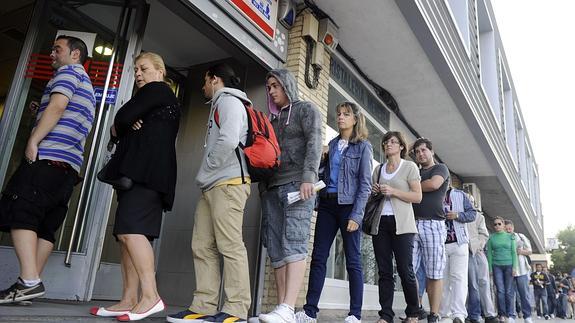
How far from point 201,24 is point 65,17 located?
1193 millimetres

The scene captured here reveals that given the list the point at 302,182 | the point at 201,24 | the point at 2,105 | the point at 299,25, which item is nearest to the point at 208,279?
the point at 302,182

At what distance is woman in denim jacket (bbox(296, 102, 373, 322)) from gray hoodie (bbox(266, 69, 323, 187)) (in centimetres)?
54

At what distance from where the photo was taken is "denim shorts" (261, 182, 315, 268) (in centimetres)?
297

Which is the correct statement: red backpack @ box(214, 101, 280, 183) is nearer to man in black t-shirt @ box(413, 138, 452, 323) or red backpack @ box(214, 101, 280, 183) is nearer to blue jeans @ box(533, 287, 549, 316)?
man in black t-shirt @ box(413, 138, 452, 323)

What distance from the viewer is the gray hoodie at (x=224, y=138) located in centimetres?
275

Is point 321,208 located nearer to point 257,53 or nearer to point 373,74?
point 257,53

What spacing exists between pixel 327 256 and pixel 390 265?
2.42 ft

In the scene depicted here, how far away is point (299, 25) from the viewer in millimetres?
5074

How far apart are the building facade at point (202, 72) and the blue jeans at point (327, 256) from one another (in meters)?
0.96

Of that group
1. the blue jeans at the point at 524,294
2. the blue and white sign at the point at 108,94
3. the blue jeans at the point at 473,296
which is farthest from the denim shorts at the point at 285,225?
the blue jeans at the point at 524,294

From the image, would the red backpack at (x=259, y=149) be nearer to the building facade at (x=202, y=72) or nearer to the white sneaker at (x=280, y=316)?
the white sneaker at (x=280, y=316)

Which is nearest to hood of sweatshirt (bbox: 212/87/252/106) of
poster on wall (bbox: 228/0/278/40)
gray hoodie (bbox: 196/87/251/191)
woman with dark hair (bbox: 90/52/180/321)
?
gray hoodie (bbox: 196/87/251/191)

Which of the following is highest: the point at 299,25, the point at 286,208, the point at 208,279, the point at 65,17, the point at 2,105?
the point at 299,25

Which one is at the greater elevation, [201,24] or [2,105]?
[201,24]
